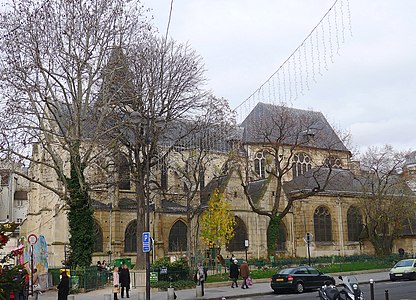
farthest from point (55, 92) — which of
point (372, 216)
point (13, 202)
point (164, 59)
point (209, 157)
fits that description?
point (13, 202)

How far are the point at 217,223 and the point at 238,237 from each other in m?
5.49

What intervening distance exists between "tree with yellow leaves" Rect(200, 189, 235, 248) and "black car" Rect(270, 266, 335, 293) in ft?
56.2

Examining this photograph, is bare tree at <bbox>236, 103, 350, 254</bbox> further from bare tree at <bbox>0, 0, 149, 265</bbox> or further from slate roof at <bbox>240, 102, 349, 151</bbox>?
bare tree at <bbox>0, 0, 149, 265</bbox>

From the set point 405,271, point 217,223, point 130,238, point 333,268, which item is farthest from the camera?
point 130,238

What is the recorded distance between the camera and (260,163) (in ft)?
191

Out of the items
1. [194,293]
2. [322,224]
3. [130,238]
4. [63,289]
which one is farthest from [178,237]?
[63,289]

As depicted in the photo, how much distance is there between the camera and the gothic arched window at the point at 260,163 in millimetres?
57656

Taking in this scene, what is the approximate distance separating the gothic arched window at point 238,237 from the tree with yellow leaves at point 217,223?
2.80 metres

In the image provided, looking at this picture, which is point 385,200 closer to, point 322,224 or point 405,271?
point 322,224

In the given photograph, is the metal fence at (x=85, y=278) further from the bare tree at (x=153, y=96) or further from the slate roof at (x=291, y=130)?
the slate roof at (x=291, y=130)

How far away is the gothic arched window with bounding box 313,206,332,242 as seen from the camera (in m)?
52.3

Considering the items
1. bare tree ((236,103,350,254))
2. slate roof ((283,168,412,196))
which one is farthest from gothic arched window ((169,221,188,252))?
slate roof ((283,168,412,196))

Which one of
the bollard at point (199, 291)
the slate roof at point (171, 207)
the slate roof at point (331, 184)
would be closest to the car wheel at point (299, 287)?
the bollard at point (199, 291)

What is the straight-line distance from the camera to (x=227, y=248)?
1865 inches
